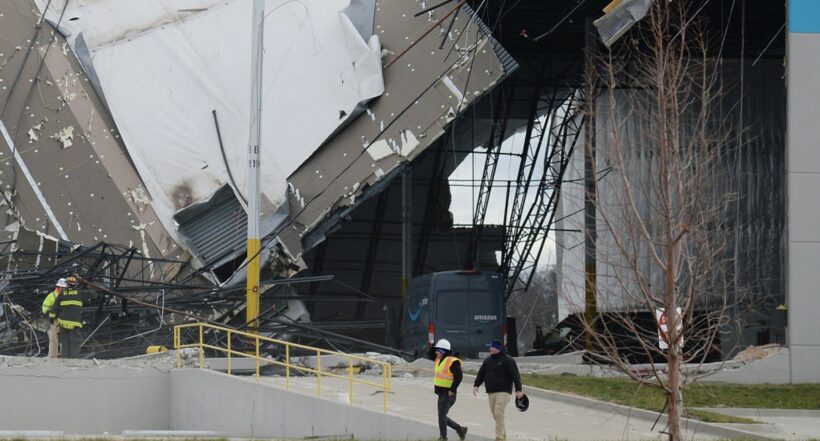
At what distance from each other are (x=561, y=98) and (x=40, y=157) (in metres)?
18.4

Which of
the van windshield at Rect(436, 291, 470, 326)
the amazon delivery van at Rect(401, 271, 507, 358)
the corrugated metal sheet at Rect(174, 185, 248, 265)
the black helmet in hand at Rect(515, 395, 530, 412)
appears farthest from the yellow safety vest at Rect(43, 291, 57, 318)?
the black helmet in hand at Rect(515, 395, 530, 412)

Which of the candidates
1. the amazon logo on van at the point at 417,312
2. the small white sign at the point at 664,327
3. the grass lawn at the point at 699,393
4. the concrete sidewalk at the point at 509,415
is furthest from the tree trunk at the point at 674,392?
the amazon logo on van at the point at 417,312

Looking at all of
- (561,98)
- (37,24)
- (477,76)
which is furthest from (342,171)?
(561,98)

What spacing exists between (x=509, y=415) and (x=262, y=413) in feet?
12.6

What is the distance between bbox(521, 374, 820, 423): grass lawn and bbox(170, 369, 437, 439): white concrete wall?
5.42 metres

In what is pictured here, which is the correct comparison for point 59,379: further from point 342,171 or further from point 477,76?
point 477,76

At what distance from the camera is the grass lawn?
2294 cm

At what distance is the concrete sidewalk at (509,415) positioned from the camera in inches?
728

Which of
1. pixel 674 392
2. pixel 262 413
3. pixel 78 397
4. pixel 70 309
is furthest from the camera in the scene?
pixel 70 309

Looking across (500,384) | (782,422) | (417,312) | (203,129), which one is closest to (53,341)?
(203,129)

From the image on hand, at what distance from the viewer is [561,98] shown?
4297cm

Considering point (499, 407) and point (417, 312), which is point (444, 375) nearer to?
point (499, 407)

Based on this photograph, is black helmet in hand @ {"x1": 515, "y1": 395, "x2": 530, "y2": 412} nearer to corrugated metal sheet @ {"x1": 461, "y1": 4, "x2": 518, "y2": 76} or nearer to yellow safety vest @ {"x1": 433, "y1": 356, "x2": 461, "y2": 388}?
yellow safety vest @ {"x1": 433, "y1": 356, "x2": 461, "y2": 388}

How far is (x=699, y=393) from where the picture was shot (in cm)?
2427
